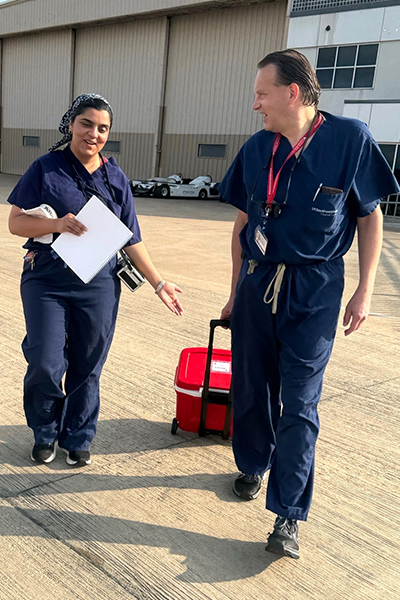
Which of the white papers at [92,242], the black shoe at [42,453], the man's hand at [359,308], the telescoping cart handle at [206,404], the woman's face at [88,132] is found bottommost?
the black shoe at [42,453]

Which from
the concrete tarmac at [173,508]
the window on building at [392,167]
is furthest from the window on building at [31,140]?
the concrete tarmac at [173,508]

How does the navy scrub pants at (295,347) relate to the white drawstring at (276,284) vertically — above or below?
below

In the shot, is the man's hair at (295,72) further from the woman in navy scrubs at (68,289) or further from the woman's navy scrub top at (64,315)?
→ the woman's navy scrub top at (64,315)

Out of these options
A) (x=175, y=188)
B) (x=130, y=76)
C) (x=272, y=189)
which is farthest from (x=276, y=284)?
(x=130, y=76)

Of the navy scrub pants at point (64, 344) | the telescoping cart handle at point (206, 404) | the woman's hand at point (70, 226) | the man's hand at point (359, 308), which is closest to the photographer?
the man's hand at point (359, 308)

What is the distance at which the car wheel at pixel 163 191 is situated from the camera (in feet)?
85.0

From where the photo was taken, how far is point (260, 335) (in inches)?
102

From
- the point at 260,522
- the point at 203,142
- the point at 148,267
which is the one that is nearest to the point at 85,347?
the point at 148,267

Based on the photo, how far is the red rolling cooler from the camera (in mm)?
3260

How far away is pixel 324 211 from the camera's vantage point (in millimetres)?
2342

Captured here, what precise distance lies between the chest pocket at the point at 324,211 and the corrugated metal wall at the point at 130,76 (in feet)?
101

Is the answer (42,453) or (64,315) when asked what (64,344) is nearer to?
(64,315)

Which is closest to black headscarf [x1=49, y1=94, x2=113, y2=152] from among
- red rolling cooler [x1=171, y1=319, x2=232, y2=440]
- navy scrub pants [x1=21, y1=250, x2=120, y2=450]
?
navy scrub pants [x1=21, y1=250, x2=120, y2=450]

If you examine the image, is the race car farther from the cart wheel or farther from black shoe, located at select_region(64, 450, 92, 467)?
black shoe, located at select_region(64, 450, 92, 467)
